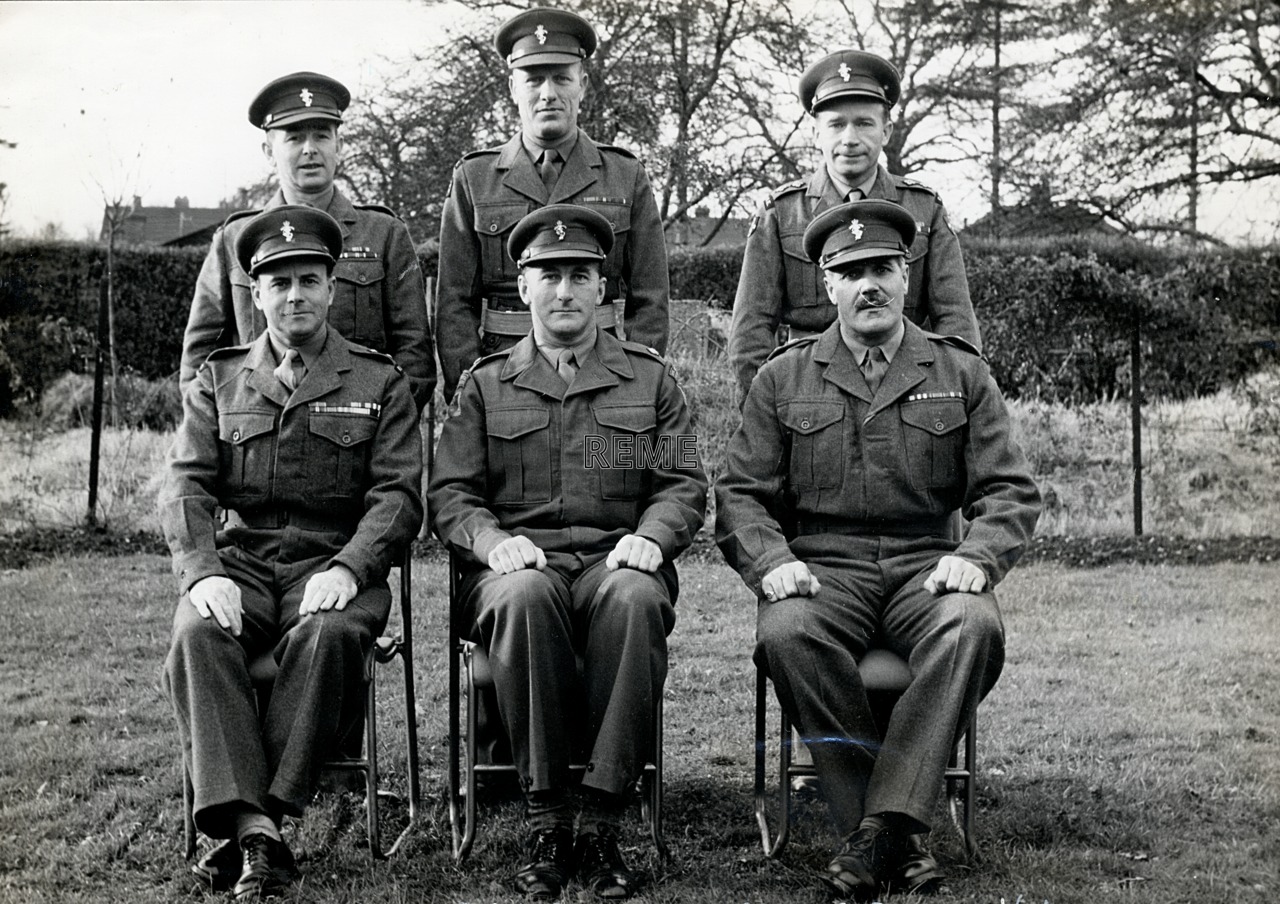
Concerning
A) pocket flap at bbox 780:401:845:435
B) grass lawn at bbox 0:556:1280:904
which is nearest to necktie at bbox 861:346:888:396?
pocket flap at bbox 780:401:845:435

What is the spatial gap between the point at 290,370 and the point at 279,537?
51cm

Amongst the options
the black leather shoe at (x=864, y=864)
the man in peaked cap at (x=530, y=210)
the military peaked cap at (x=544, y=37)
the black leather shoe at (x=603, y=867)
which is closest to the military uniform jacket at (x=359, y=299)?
the man in peaked cap at (x=530, y=210)

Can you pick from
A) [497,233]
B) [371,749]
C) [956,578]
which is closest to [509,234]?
[497,233]

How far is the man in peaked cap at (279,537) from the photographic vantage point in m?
3.35

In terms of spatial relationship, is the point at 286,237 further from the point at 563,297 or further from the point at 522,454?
the point at 522,454

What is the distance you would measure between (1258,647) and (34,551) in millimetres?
7193

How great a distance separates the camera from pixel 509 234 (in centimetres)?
426

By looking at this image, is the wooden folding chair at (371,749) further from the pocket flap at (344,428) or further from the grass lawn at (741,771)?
the pocket flap at (344,428)

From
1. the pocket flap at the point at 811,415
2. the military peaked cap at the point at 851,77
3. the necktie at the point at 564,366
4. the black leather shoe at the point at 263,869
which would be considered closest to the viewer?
the black leather shoe at the point at 263,869

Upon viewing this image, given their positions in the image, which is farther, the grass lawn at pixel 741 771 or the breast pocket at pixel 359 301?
the breast pocket at pixel 359 301

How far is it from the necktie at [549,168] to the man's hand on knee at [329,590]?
156 cm

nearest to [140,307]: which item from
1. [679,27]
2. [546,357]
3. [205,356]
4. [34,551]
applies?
[34,551]

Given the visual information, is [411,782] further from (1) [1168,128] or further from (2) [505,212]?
(1) [1168,128]

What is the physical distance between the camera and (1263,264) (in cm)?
1027
